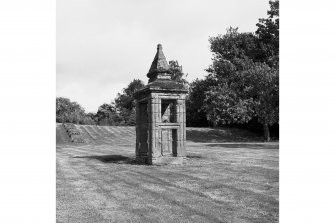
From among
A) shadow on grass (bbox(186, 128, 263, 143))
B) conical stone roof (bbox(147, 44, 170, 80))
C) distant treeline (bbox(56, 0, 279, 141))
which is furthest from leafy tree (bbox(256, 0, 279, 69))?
conical stone roof (bbox(147, 44, 170, 80))

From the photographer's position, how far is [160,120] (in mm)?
14305

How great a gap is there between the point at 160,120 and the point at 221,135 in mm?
29924

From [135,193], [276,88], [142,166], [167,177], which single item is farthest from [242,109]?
[135,193]

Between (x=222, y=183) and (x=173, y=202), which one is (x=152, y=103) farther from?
(x=173, y=202)

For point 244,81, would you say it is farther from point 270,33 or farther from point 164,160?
point 164,160

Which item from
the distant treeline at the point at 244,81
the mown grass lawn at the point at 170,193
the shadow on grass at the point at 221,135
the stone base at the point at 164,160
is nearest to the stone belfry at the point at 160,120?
the stone base at the point at 164,160

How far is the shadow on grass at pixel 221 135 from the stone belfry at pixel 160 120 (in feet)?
80.6

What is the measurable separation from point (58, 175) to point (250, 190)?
6.62 meters

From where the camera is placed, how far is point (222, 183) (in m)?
9.45

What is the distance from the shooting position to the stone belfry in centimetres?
1412

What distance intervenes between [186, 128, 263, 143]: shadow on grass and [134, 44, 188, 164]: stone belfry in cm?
2457

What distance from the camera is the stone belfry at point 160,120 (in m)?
14.1

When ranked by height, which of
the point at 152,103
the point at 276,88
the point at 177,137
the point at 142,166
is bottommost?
the point at 142,166

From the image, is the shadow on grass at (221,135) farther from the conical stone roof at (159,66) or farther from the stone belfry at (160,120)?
the conical stone roof at (159,66)
